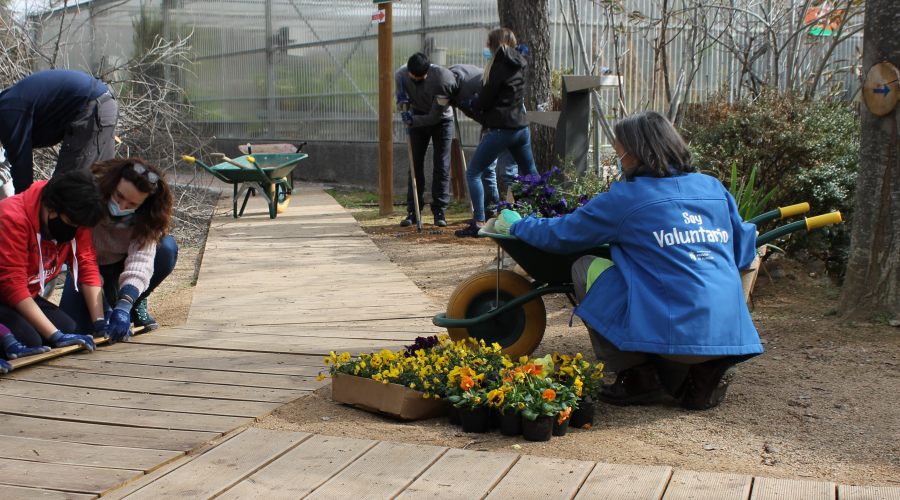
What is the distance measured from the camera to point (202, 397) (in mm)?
2891

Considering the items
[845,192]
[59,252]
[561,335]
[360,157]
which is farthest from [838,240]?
[360,157]

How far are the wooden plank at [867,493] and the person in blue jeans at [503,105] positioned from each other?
464cm

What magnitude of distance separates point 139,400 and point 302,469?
37.0 inches

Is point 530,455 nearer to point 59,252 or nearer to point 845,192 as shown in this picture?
point 59,252

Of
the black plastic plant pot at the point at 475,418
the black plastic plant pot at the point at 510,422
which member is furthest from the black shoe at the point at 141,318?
the black plastic plant pot at the point at 510,422

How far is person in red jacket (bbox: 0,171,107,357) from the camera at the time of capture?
10.9ft

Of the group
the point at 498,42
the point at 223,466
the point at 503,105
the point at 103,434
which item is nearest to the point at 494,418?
the point at 223,466

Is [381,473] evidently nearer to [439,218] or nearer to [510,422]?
[510,422]

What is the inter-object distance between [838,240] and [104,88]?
4701 mm

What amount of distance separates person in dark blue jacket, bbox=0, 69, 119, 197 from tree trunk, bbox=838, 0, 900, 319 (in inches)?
164

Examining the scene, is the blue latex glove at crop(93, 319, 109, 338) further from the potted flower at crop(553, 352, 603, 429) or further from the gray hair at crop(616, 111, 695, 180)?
the gray hair at crop(616, 111, 695, 180)

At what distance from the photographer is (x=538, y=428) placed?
247cm

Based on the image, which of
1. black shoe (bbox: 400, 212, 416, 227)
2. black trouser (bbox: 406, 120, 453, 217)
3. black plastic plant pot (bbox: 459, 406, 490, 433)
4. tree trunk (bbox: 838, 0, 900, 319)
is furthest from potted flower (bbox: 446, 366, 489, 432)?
black shoe (bbox: 400, 212, 416, 227)

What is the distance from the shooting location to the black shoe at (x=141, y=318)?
3971mm
